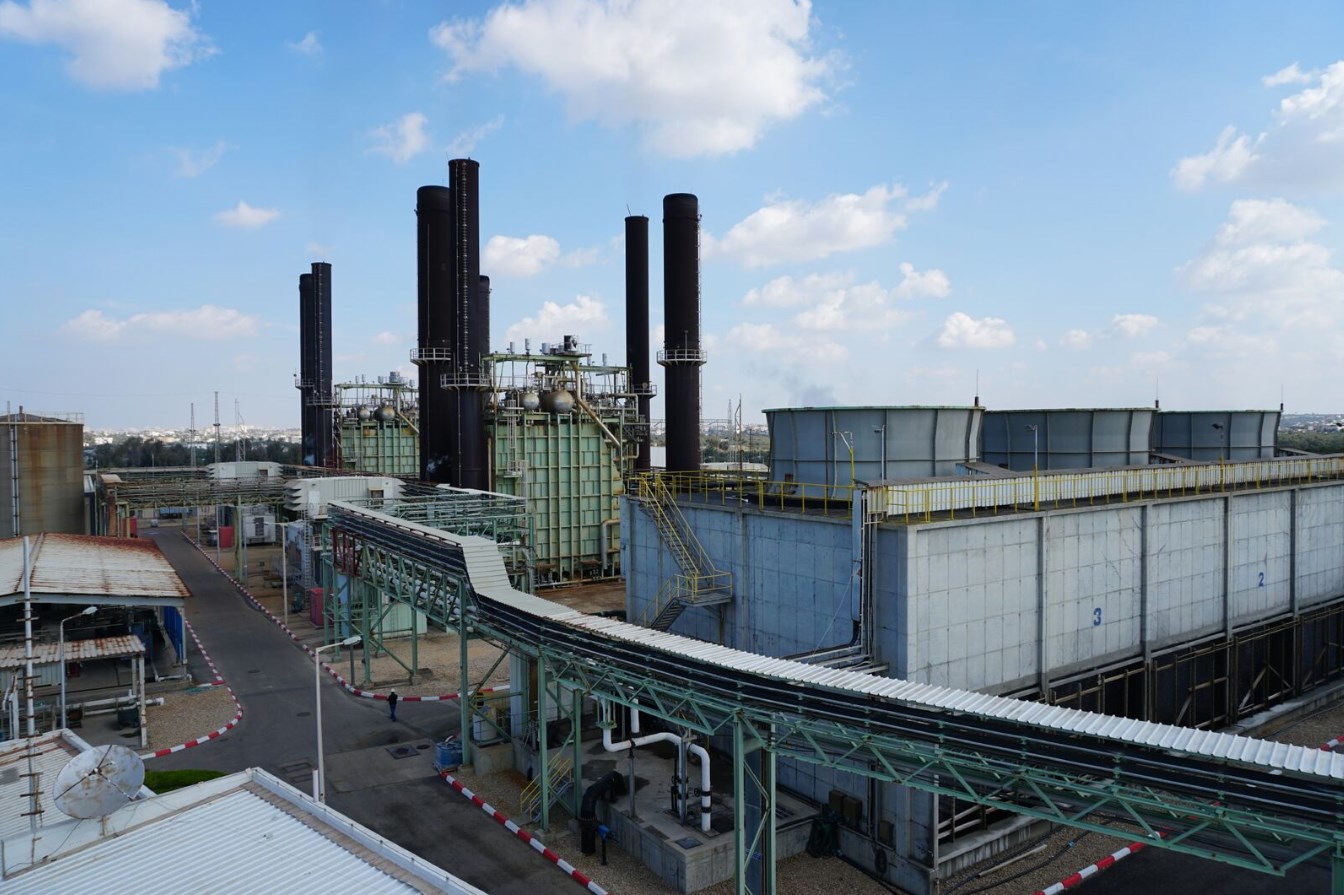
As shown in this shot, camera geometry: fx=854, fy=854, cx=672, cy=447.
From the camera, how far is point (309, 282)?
94.8m

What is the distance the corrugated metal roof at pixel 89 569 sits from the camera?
30.1m

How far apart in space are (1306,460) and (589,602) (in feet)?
110

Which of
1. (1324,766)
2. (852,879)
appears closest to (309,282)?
(852,879)

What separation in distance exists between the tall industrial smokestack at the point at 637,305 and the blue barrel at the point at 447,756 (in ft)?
126

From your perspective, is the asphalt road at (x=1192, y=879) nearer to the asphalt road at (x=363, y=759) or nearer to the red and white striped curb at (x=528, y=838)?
the red and white striped curb at (x=528, y=838)

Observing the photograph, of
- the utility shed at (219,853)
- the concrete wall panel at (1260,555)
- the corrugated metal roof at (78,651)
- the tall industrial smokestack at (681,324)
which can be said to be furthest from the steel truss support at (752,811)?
the tall industrial smokestack at (681,324)

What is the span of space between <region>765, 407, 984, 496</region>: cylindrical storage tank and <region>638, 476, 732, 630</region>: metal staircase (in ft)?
11.8

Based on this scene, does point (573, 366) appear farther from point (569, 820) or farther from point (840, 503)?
point (569, 820)

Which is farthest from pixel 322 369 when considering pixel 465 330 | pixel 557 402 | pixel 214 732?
pixel 214 732

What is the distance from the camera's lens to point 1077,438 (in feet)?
107

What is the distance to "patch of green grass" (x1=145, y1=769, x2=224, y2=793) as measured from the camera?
22728 millimetres

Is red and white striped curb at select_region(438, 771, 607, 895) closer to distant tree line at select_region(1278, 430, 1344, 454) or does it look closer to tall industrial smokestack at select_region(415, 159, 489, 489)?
tall industrial smokestack at select_region(415, 159, 489, 489)

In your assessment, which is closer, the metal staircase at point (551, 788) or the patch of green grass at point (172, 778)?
the metal staircase at point (551, 788)

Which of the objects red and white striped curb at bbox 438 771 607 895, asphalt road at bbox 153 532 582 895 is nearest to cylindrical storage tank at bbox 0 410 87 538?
asphalt road at bbox 153 532 582 895
